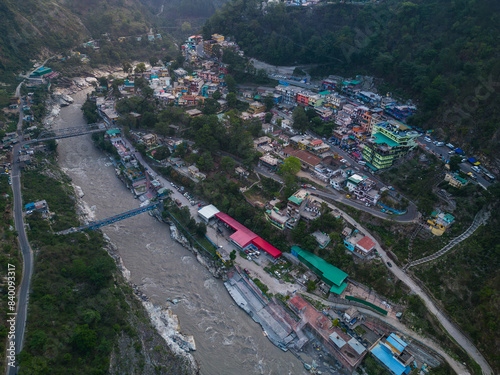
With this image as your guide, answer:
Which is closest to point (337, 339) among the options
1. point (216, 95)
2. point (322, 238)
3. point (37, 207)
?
point (322, 238)

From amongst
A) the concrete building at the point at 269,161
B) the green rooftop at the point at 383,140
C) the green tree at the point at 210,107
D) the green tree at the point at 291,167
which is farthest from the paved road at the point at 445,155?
the green tree at the point at 210,107

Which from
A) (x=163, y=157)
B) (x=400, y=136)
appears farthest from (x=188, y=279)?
(x=400, y=136)

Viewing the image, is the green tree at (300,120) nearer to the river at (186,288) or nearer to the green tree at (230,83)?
the green tree at (230,83)

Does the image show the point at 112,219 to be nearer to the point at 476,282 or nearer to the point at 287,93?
the point at 287,93

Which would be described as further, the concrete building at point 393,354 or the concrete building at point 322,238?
the concrete building at point 322,238

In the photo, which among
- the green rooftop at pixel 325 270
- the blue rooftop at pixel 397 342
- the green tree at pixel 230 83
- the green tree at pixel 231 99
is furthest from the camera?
the green tree at pixel 230 83

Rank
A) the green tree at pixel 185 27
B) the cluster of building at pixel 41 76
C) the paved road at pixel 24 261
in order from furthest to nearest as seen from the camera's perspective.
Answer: the green tree at pixel 185 27, the cluster of building at pixel 41 76, the paved road at pixel 24 261

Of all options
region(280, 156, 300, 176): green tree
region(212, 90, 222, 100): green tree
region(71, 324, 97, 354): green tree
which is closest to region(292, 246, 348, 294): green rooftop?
region(280, 156, 300, 176): green tree
